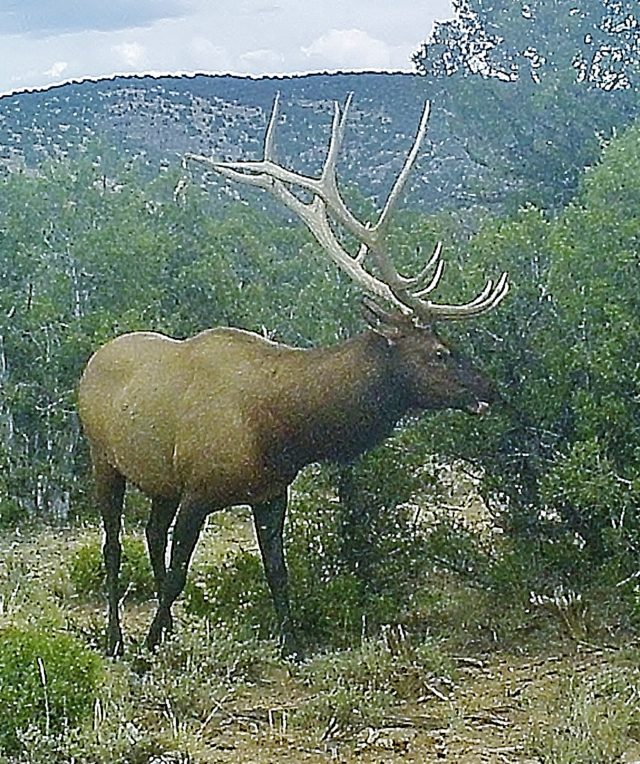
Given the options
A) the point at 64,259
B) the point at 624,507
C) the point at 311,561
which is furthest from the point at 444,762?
the point at 64,259

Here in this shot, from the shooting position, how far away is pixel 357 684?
702cm

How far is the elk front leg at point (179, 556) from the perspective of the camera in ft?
24.0

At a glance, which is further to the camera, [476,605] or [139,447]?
[476,605]

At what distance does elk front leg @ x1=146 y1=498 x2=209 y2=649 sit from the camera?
288 inches

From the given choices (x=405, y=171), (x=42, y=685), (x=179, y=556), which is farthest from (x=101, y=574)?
(x=405, y=171)

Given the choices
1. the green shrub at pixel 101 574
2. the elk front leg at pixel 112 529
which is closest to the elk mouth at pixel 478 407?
the elk front leg at pixel 112 529

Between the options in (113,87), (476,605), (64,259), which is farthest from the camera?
(113,87)

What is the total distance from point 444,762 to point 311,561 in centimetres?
247

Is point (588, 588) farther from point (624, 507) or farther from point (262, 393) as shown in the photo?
point (262, 393)

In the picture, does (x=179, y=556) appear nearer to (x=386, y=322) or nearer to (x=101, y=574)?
(x=386, y=322)

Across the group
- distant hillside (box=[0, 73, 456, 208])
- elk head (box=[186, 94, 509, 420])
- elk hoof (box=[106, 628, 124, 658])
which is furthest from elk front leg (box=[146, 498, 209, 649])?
distant hillside (box=[0, 73, 456, 208])

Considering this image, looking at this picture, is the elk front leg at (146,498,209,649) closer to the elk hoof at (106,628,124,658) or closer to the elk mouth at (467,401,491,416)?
the elk hoof at (106,628,124,658)

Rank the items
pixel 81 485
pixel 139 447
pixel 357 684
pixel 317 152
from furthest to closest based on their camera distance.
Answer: pixel 317 152 < pixel 81 485 < pixel 139 447 < pixel 357 684

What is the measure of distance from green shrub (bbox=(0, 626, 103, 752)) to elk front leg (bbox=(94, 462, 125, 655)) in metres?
1.63
